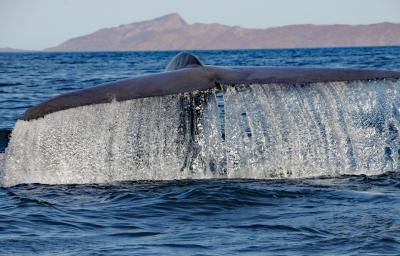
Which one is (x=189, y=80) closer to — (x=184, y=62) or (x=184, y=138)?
(x=184, y=62)

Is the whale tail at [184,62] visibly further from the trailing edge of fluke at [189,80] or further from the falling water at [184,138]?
the trailing edge of fluke at [189,80]

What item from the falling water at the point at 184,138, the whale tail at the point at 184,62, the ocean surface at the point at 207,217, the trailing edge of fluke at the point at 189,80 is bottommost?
the ocean surface at the point at 207,217

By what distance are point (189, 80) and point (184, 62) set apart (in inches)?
44.1

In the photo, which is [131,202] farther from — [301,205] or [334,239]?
[334,239]

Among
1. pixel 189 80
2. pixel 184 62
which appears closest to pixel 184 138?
pixel 184 62

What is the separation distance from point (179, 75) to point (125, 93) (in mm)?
533

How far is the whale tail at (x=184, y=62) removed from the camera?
7.59m

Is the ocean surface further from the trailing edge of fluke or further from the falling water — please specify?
the trailing edge of fluke

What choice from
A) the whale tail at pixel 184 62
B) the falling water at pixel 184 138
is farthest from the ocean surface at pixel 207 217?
the whale tail at pixel 184 62

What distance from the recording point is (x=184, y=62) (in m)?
7.87

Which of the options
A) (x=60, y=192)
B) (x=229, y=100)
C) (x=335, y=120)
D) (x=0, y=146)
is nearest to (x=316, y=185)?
(x=335, y=120)

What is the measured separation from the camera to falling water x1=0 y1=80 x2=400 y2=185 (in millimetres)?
6852

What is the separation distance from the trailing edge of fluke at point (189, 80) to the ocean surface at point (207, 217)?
971mm

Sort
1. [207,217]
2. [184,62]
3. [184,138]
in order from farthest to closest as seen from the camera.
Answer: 1. [184,138]
2. [184,62]
3. [207,217]
